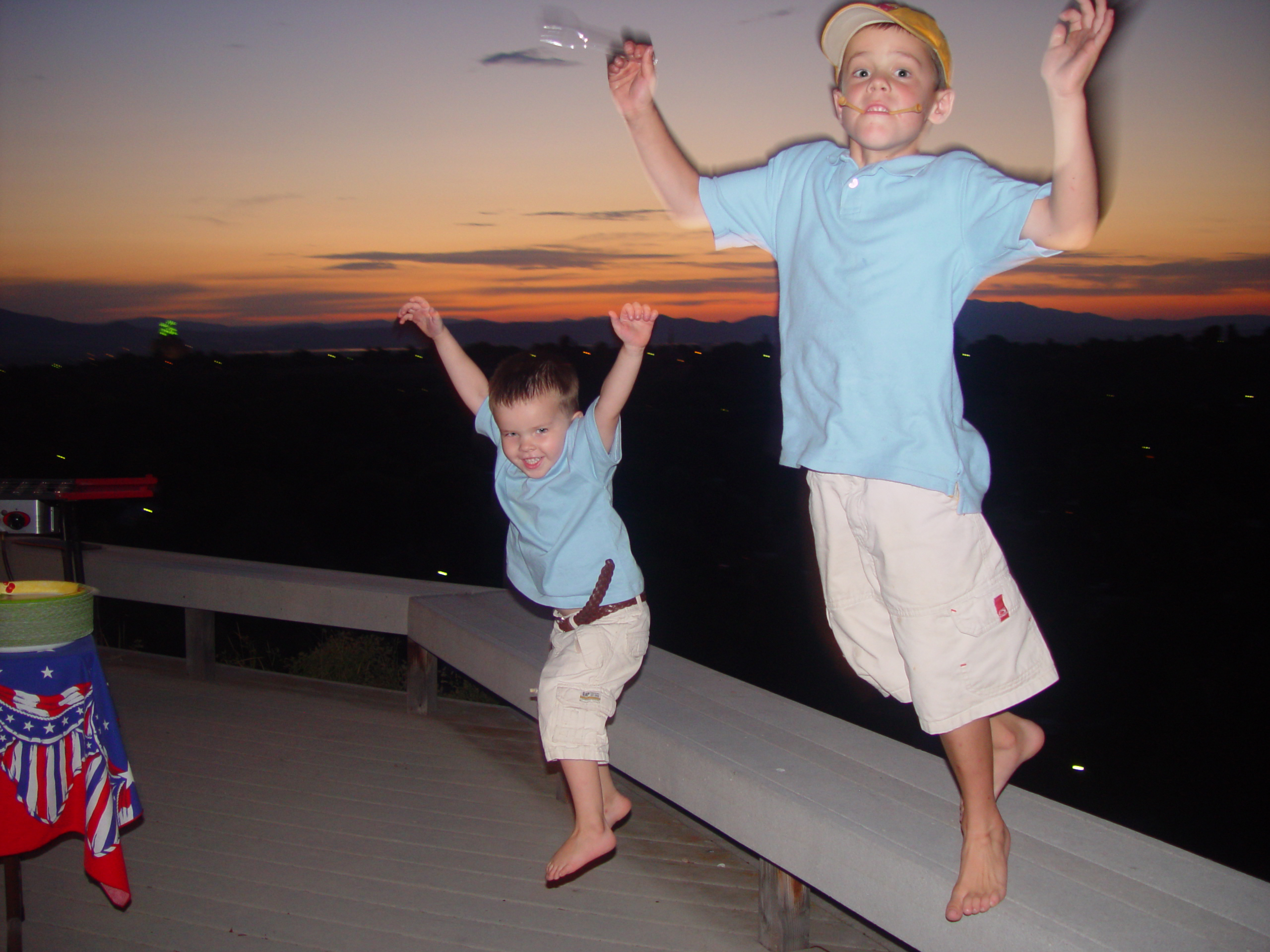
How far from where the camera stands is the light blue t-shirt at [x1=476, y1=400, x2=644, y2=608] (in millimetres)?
2119

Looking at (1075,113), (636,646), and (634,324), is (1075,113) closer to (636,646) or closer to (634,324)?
(634,324)

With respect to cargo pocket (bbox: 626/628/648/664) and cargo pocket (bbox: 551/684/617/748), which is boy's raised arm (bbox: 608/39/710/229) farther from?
cargo pocket (bbox: 551/684/617/748)

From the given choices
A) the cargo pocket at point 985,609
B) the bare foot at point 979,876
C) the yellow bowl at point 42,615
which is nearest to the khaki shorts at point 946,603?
the cargo pocket at point 985,609

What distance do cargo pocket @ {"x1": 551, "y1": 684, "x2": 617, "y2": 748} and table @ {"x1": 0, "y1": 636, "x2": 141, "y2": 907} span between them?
91cm

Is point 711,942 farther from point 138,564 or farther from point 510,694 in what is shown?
point 138,564

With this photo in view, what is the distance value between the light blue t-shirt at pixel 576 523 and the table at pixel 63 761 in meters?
0.91

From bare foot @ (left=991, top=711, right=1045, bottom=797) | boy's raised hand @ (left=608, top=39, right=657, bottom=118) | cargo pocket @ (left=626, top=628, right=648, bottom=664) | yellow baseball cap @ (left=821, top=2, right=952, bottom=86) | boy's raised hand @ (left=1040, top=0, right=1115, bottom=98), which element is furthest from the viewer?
cargo pocket @ (left=626, top=628, right=648, bottom=664)

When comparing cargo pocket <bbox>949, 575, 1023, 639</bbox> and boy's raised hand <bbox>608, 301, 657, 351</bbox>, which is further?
boy's raised hand <bbox>608, 301, 657, 351</bbox>

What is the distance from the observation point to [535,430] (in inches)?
82.5

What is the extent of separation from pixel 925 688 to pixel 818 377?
0.53 metres

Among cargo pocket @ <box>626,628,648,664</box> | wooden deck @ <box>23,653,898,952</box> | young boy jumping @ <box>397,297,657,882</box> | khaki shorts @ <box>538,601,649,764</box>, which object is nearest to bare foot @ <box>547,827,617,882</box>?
young boy jumping @ <box>397,297,657,882</box>

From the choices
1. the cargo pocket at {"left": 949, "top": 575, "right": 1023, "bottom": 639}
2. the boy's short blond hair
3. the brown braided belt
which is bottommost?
the brown braided belt

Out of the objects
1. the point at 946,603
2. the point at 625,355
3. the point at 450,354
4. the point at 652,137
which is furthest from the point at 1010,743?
the point at 450,354

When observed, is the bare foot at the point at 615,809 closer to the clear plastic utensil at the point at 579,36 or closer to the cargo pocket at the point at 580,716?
the cargo pocket at the point at 580,716
